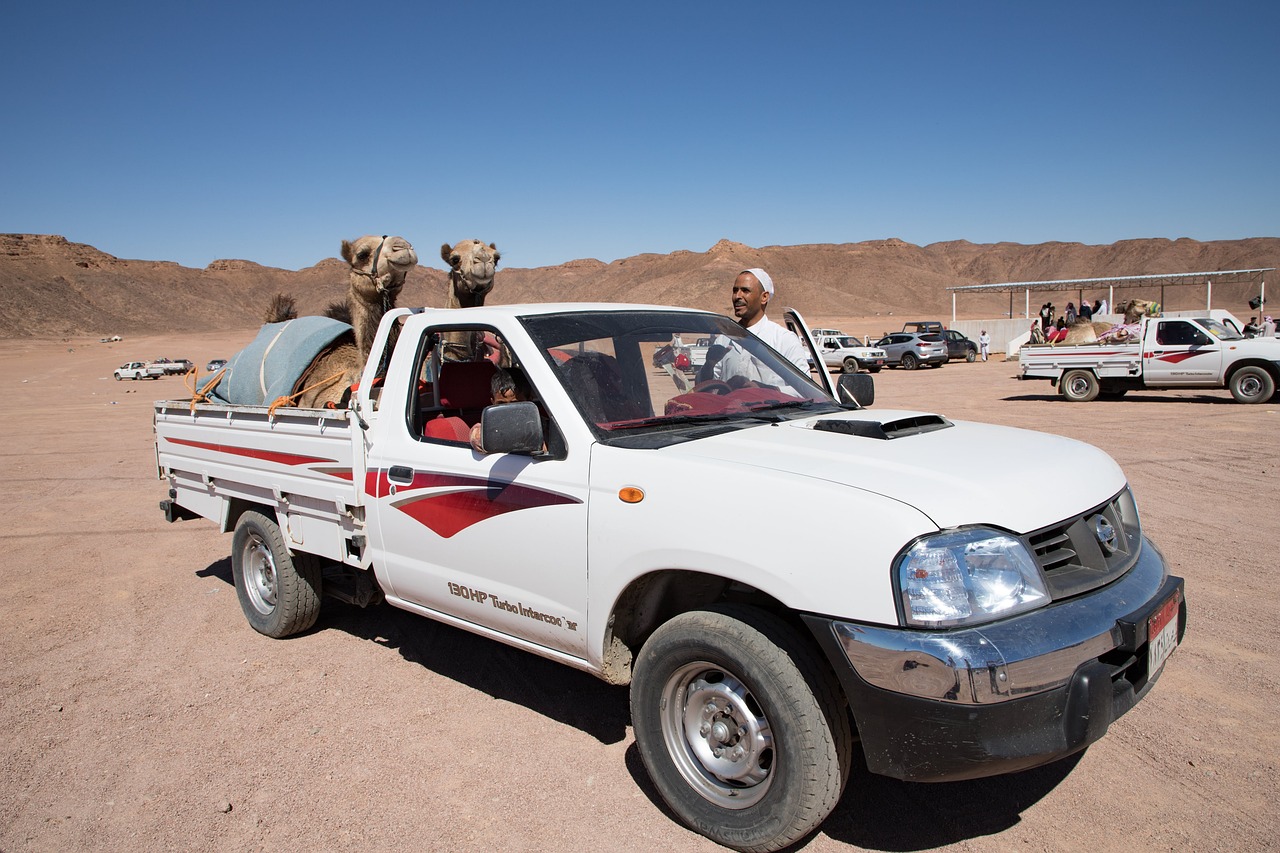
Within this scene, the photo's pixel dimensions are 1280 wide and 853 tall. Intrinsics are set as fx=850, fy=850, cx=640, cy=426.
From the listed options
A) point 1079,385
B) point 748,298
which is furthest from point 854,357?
point 748,298

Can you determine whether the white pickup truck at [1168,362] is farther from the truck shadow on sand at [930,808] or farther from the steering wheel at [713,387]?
the steering wheel at [713,387]

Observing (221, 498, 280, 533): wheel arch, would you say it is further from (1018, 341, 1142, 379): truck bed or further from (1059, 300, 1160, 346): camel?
(1059, 300, 1160, 346): camel

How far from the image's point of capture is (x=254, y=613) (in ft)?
18.5

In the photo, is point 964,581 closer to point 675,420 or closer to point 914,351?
point 675,420

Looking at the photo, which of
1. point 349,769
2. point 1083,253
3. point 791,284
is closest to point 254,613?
point 349,769

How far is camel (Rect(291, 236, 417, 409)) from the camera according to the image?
19.5ft

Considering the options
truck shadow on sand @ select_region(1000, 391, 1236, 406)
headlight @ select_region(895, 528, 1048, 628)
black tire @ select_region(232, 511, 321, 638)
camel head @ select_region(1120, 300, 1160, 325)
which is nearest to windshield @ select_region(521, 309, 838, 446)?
headlight @ select_region(895, 528, 1048, 628)

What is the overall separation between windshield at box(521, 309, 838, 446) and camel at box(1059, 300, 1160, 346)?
18649 mm

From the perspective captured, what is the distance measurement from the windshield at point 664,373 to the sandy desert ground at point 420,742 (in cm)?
138

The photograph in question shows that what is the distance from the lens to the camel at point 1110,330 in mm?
20172

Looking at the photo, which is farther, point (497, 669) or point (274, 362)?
point (274, 362)

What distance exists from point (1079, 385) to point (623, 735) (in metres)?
18.8

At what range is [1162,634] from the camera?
2.94 meters

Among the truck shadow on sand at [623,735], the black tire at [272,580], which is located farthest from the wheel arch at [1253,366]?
the black tire at [272,580]
